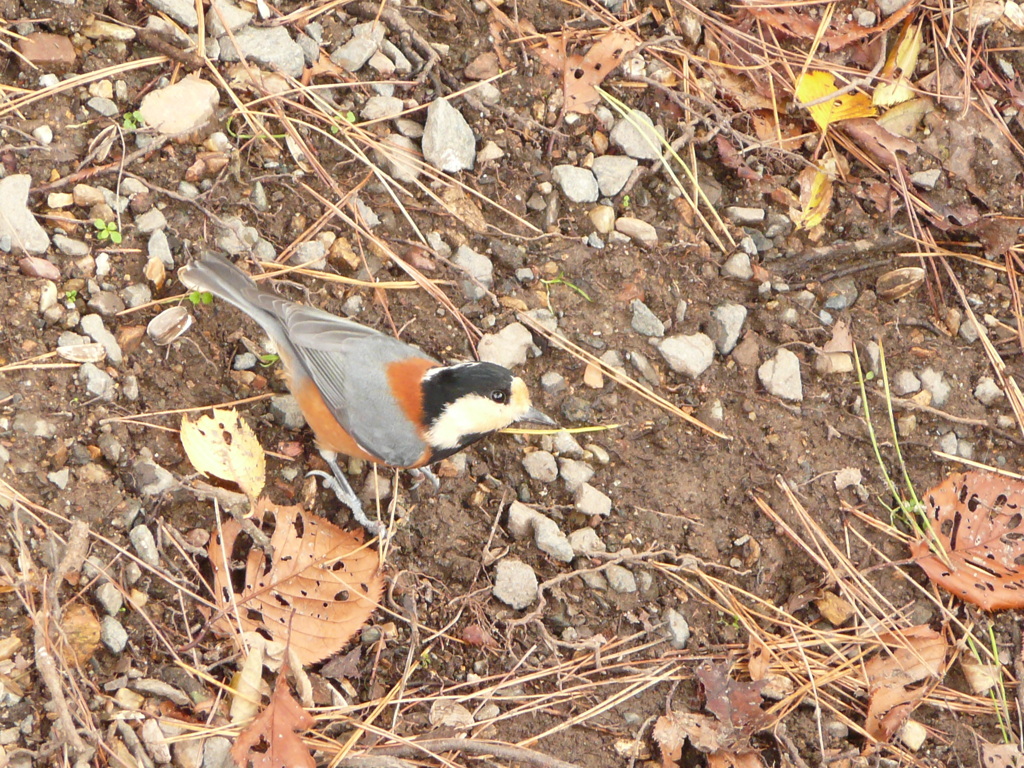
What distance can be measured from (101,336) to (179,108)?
A: 1172mm

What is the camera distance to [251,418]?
14.2 ft

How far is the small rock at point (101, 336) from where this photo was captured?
3996 millimetres

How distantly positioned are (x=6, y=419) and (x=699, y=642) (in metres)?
2.99

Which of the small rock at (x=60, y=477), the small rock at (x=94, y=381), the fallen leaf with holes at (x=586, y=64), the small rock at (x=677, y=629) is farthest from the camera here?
the fallen leaf with holes at (x=586, y=64)

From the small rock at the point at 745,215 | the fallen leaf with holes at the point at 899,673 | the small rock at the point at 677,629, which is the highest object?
the small rock at the point at 745,215

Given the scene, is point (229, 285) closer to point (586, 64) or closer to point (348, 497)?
point (348, 497)

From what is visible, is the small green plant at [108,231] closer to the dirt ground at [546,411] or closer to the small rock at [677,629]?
the dirt ground at [546,411]

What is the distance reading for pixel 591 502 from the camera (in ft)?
14.2

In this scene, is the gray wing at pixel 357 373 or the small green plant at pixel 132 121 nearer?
the gray wing at pixel 357 373

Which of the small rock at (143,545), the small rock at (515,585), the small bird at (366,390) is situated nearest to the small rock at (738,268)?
the small bird at (366,390)

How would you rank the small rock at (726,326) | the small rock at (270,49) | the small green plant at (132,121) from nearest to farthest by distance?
the small green plant at (132,121)
the small rock at (270,49)
the small rock at (726,326)

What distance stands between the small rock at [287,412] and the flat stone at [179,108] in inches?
51.5

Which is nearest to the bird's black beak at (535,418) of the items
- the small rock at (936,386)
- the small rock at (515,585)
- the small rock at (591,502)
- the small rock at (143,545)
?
the small rock at (591,502)

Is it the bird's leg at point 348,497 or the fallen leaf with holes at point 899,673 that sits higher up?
the bird's leg at point 348,497
